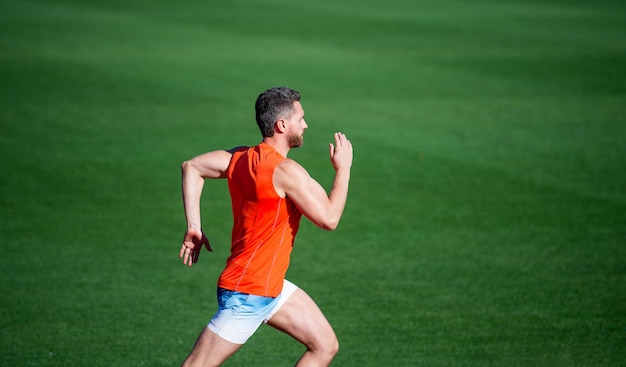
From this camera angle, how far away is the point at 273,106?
546 cm

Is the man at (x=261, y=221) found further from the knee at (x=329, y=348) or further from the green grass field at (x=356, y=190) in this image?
the green grass field at (x=356, y=190)

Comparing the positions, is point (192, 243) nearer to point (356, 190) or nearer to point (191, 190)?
point (191, 190)

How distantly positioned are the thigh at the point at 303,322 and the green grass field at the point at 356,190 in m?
1.59

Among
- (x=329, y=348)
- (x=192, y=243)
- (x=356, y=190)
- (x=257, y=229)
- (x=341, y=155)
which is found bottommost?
(x=356, y=190)

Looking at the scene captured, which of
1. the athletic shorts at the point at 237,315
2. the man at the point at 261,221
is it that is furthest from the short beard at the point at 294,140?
the athletic shorts at the point at 237,315

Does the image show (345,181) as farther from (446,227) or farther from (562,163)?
(562,163)

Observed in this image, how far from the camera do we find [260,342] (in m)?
7.71

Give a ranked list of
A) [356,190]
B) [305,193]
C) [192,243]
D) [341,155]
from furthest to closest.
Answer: [356,190], [192,243], [341,155], [305,193]

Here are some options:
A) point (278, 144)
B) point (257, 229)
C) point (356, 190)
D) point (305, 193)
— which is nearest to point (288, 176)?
point (305, 193)

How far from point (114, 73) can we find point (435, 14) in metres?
13.8

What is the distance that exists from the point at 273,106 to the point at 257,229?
2.44 ft

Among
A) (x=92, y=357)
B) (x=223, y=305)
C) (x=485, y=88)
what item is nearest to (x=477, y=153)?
(x=485, y=88)

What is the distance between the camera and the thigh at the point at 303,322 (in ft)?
18.8

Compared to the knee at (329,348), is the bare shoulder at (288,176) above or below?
above
